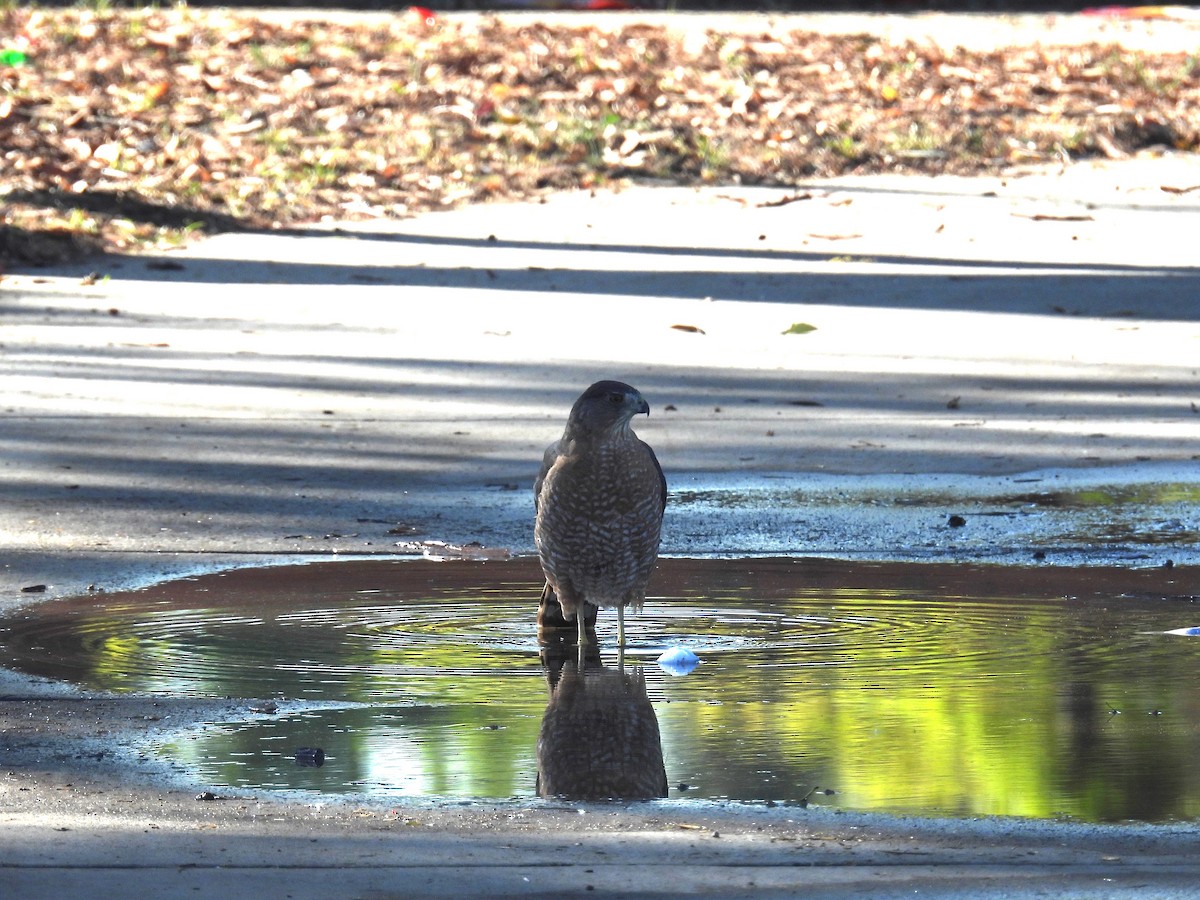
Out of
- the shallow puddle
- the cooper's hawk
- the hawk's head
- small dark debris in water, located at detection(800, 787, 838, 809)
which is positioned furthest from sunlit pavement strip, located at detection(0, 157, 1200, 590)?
small dark debris in water, located at detection(800, 787, 838, 809)

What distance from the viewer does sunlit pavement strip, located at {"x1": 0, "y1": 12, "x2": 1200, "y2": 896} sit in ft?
23.5

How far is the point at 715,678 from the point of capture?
5.83 metres

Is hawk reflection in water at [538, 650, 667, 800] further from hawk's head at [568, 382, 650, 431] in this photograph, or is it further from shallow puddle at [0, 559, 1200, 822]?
hawk's head at [568, 382, 650, 431]

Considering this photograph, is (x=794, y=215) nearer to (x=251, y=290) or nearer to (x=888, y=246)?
(x=888, y=246)

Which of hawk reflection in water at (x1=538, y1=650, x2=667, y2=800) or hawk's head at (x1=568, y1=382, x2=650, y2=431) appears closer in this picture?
hawk reflection in water at (x1=538, y1=650, x2=667, y2=800)

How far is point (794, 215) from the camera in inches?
526

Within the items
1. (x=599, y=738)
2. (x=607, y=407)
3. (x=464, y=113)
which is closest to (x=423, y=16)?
(x=464, y=113)

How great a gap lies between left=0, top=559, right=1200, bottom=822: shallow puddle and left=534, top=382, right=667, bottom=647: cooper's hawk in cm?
29

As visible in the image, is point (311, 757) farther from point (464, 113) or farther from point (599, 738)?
point (464, 113)

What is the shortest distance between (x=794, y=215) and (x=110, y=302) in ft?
14.3

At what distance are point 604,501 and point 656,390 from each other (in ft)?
12.6

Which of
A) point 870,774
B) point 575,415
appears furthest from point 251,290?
point 870,774

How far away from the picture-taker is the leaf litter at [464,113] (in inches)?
553

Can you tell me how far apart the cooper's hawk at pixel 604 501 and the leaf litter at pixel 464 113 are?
23.5 feet
